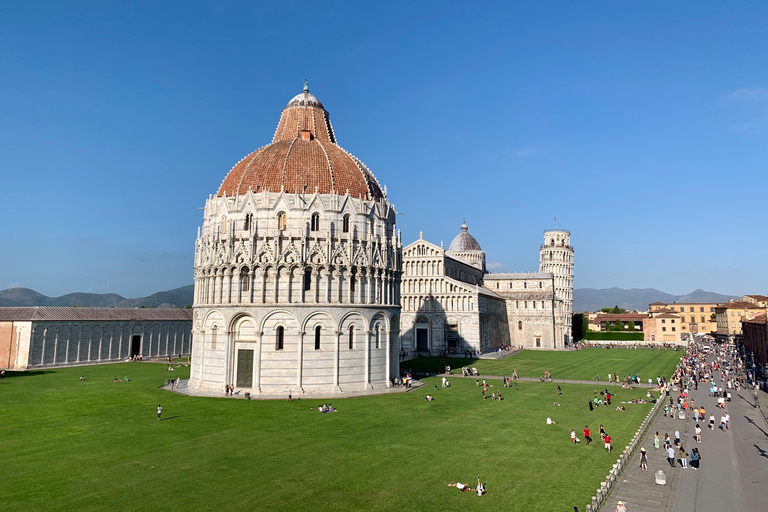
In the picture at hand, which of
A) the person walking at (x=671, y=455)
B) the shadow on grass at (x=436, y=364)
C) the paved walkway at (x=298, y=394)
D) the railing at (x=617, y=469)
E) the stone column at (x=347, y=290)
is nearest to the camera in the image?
the railing at (x=617, y=469)

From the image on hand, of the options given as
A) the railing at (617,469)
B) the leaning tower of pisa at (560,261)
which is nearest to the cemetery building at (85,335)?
the railing at (617,469)

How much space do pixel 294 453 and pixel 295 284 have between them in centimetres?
2047

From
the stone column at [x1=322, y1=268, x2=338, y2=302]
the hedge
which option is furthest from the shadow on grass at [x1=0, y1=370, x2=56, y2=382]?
the hedge

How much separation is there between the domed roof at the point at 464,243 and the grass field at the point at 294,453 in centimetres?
9172

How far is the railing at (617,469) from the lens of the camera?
62.0ft

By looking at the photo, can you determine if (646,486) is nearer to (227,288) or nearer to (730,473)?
(730,473)

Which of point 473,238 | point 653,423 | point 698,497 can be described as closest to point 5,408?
point 698,497

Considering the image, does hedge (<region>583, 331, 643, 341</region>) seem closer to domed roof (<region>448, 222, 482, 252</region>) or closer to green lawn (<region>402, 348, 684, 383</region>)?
domed roof (<region>448, 222, 482, 252</region>)

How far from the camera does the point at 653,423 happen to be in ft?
115

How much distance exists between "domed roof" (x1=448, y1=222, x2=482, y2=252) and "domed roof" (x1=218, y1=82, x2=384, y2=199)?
8048 cm

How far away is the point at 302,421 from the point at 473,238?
108 meters

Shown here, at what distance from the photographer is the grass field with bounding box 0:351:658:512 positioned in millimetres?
20234

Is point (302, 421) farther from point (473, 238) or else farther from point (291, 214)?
point (473, 238)

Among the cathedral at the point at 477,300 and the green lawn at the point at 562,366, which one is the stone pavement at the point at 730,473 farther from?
the cathedral at the point at 477,300
